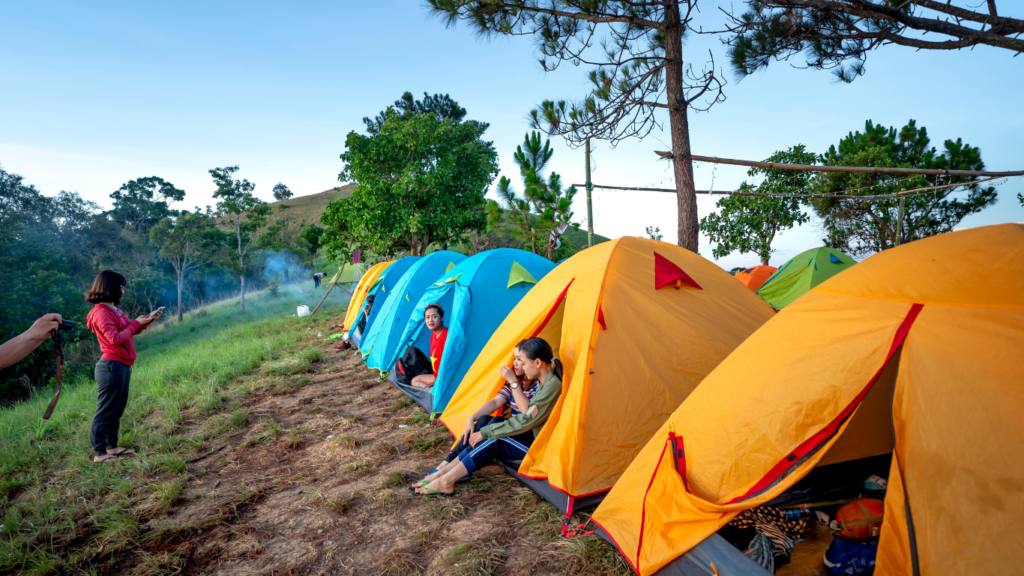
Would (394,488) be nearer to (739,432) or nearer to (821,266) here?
(739,432)

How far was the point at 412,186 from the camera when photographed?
14305 mm

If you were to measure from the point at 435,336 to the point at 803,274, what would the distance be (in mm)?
7998

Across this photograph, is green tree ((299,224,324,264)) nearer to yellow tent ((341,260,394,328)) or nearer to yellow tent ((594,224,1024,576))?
yellow tent ((341,260,394,328))

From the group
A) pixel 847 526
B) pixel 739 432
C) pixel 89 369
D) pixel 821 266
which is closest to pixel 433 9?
pixel 739 432

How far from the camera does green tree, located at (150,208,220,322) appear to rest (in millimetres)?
24172

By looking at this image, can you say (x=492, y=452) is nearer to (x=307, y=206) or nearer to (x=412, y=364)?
(x=412, y=364)

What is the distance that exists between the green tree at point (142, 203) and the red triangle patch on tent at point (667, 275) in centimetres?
4510

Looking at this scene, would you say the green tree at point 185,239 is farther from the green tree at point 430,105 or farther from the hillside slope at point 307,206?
the hillside slope at point 307,206

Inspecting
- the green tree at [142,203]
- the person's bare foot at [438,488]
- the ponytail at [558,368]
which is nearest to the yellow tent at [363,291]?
the person's bare foot at [438,488]

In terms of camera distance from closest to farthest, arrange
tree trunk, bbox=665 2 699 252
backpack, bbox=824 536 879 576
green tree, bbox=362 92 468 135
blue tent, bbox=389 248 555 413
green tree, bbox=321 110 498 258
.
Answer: backpack, bbox=824 536 879 576 → blue tent, bbox=389 248 555 413 → tree trunk, bbox=665 2 699 252 → green tree, bbox=321 110 498 258 → green tree, bbox=362 92 468 135

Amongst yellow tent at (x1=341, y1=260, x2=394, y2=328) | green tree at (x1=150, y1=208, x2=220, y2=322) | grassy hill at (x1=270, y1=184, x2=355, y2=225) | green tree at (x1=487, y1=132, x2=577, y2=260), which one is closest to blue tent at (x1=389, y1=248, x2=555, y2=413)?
yellow tent at (x1=341, y1=260, x2=394, y2=328)

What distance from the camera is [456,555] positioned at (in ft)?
9.52

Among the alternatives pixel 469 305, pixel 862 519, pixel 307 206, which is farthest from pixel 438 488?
pixel 307 206

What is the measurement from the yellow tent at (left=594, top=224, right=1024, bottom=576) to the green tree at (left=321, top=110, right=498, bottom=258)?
12.7 meters
